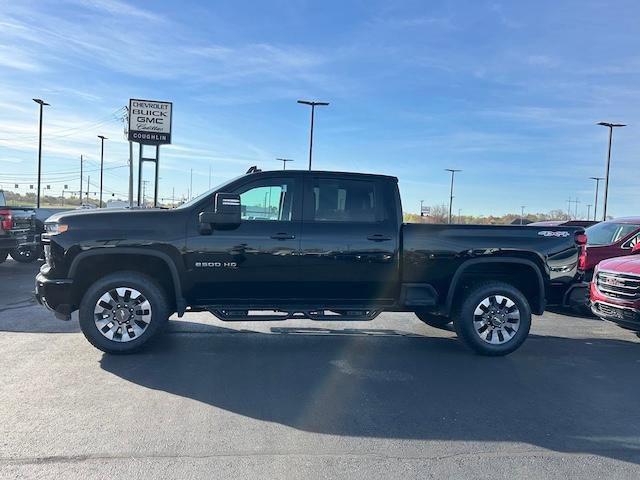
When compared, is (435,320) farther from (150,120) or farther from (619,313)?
(150,120)

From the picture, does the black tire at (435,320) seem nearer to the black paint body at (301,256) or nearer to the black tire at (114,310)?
the black paint body at (301,256)

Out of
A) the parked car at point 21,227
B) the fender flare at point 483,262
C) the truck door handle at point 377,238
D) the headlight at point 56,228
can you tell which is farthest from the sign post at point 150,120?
the fender flare at point 483,262

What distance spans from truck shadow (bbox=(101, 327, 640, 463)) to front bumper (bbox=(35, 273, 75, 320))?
757mm

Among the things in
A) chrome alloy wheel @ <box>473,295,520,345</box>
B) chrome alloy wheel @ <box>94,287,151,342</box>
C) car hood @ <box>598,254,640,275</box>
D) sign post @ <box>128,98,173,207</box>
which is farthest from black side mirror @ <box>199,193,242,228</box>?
sign post @ <box>128,98,173,207</box>

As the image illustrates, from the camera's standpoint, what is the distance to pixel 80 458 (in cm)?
369

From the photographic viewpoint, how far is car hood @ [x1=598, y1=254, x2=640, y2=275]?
7398 mm

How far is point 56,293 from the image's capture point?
600cm

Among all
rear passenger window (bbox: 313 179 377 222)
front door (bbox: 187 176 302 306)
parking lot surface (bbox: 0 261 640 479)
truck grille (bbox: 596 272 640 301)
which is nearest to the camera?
parking lot surface (bbox: 0 261 640 479)

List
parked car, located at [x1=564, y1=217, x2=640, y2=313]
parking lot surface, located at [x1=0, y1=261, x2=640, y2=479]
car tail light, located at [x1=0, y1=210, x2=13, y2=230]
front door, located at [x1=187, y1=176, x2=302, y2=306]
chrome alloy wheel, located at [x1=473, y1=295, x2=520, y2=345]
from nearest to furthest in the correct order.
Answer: parking lot surface, located at [x1=0, y1=261, x2=640, y2=479] → front door, located at [x1=187, y1=176, x2=302, y2=306] → chrome alloy wheel, located at [x1=473, y1=295, x2=520, y2=345] → parked car, located at [x1=564, y1=217, x2=640, y2=313] → car tail light, located at [x1=0, y1=210, x2=13, y2=230]

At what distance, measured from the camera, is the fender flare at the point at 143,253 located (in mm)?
5992

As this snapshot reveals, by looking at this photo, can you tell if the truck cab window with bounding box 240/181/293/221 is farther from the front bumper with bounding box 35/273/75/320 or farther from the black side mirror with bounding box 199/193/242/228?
the front bumper with bounding box 35/273/75/320

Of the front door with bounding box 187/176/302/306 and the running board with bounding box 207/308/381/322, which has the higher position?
the front door with bounding box 187/176/302/306

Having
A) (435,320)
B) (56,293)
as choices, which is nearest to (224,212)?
(56,293)

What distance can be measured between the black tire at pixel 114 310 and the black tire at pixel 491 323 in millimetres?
3530
